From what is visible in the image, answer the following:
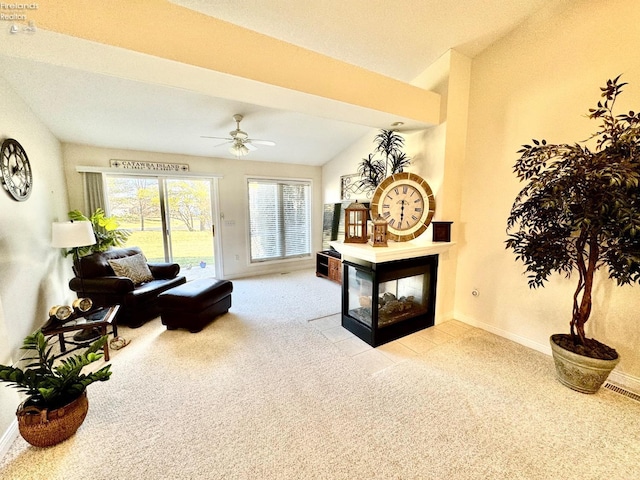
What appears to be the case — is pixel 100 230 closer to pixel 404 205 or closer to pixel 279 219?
pixel 279 219

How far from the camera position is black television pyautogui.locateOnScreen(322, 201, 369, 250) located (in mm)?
5289

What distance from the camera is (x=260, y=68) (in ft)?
5.88

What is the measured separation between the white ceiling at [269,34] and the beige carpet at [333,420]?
229 cm

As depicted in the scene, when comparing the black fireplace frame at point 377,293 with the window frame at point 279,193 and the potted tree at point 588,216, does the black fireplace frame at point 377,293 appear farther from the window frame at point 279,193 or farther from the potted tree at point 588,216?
the window frame at point 279,193

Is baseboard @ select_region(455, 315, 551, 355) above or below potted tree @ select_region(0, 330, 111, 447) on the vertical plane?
below

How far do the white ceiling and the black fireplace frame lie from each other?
72.3 inches

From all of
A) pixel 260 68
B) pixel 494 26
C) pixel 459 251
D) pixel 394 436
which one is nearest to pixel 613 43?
pixel 494 26

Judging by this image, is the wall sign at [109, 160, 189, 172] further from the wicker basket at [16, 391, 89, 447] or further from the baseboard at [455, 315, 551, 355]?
the baseboard at [455, 315, 551, 355]

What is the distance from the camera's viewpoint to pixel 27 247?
250 cm

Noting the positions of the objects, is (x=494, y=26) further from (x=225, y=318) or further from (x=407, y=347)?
(x=225, y=318)

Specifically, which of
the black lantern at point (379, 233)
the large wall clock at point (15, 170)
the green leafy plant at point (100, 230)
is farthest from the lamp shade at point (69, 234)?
the black lantern at point (379, 233)

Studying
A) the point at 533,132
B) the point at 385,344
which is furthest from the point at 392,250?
the point at 533,132

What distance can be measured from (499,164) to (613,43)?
3.58 feet

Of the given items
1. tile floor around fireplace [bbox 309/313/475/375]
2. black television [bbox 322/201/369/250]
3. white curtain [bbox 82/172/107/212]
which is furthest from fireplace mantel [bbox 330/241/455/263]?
white curtain [bbox 82/172/107/212]
